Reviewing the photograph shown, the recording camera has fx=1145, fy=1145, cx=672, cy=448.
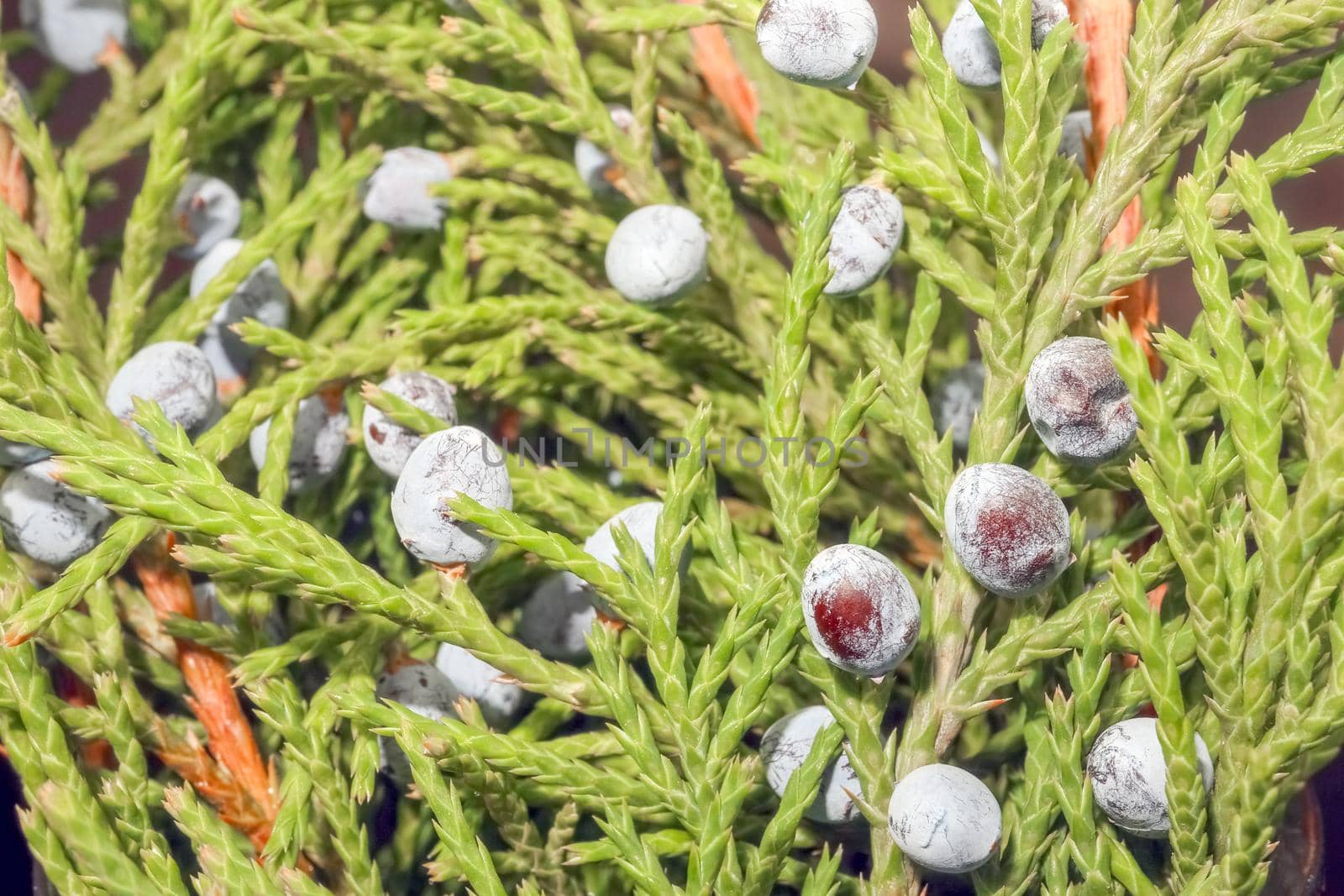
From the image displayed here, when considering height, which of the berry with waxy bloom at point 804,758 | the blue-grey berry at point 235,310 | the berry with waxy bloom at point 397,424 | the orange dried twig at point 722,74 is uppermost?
the orange dried twig at point 722,74

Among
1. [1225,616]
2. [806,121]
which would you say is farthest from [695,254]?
[1225,616]

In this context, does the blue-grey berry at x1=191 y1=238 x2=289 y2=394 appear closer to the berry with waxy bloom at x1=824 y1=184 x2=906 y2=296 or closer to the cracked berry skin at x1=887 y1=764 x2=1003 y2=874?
the berry with waxy bloom at x1=824 y1=184 x2=906 y2=296

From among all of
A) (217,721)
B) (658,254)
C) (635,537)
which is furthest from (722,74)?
(217,721)

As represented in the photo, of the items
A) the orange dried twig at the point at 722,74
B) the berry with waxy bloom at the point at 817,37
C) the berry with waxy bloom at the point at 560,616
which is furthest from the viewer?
the orange dried twig at the point at 722,74

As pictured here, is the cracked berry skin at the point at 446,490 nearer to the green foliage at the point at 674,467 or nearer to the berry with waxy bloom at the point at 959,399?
the green foliage at the point at 674,467

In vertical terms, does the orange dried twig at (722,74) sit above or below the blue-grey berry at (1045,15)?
below

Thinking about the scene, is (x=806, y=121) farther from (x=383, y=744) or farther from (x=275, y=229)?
(x=383, y=744)

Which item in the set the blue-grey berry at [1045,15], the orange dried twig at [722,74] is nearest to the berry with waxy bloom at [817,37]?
the blue-grey berry at [1045,15]

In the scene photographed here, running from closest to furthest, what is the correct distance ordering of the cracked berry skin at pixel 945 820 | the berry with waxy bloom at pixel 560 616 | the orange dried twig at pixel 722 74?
the cracked berry skin at pixel 945 820 < the berry with waxy bloom at pixel 560 616 < the orange dried twig at pixel 722 74

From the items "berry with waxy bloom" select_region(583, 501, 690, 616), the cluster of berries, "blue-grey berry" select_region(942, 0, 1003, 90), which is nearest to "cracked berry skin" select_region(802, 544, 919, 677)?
the cluster of berries
